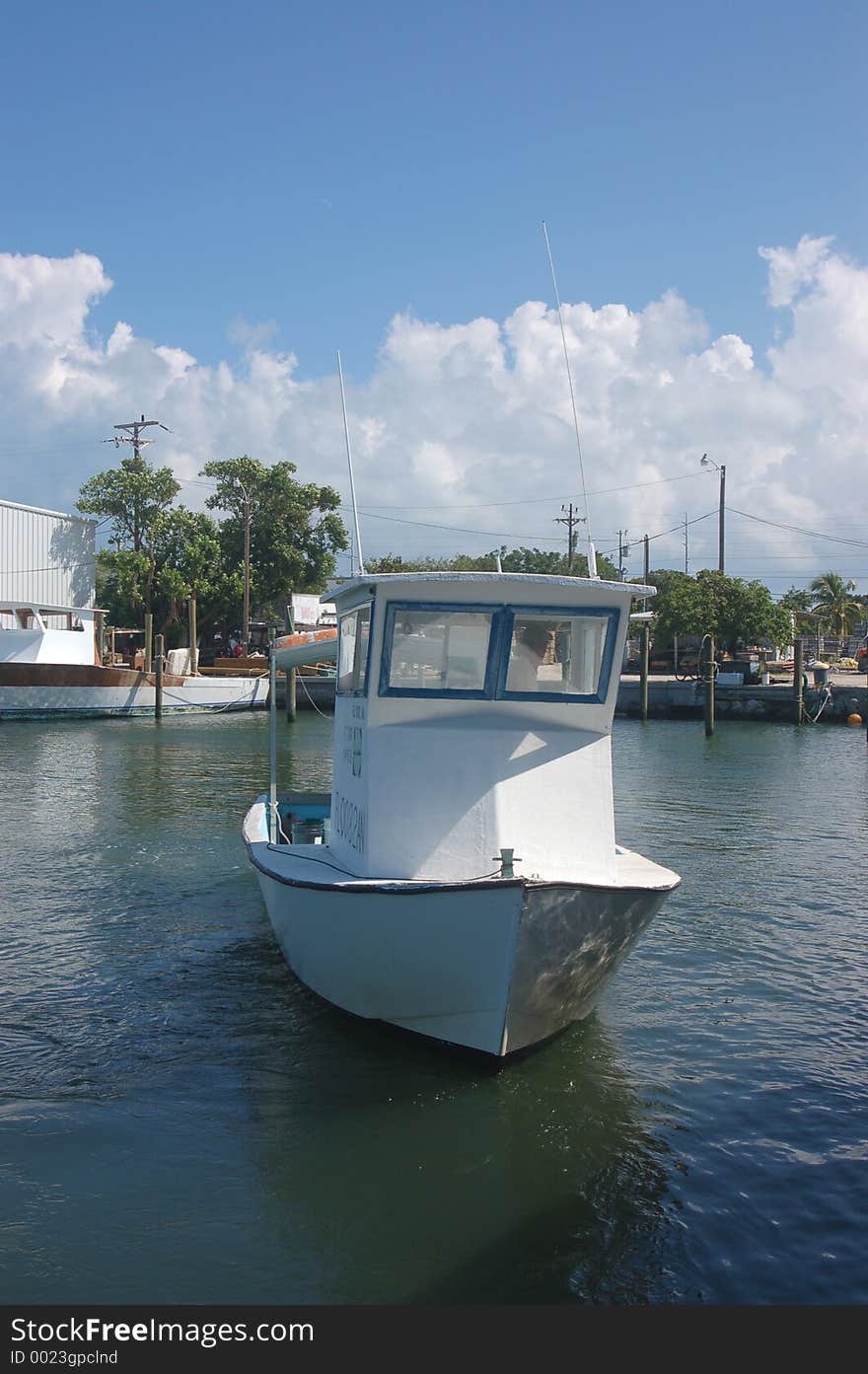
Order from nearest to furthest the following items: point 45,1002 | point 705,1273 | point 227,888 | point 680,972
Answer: point 705,1273 < point 45,1002 < point 680,972 < point 227,888

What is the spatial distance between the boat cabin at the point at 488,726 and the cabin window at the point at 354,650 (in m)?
0.28

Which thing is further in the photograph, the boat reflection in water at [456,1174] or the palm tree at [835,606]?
the palm tree at [835,606]

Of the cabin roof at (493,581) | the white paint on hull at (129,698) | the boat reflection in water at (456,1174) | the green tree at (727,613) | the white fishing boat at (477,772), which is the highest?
the green tree at (727,613)

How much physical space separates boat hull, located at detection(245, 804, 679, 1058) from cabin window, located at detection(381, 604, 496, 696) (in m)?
1.60

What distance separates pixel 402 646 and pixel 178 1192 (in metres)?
4.10

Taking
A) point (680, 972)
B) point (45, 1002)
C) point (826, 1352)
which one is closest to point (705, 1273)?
point (826, 1352)

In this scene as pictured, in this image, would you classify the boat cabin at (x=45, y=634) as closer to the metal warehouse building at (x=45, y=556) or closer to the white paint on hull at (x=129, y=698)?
the white paint on hull at (x=129, y=698)

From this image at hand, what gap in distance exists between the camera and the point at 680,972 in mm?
11047

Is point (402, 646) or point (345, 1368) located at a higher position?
point (402, 646)

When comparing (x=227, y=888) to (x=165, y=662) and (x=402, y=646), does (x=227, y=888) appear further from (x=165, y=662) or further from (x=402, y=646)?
(x=165, y=662)

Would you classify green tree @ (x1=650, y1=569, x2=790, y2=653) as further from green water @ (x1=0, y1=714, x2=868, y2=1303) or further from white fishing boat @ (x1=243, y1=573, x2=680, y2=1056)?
white fishing boat @ (x1=243, y1=573, x2=680, y2=1056)

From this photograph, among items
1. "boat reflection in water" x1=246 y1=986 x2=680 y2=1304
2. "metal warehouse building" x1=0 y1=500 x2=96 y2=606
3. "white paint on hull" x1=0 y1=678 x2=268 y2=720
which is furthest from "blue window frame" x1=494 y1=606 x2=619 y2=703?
"metal warehouse building" x1=0 y1=500 x2=96 y2=606

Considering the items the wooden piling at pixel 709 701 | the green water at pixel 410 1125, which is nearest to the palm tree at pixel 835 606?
the wooden piling at pixel 709 701

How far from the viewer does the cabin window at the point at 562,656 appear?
27.5 ft
